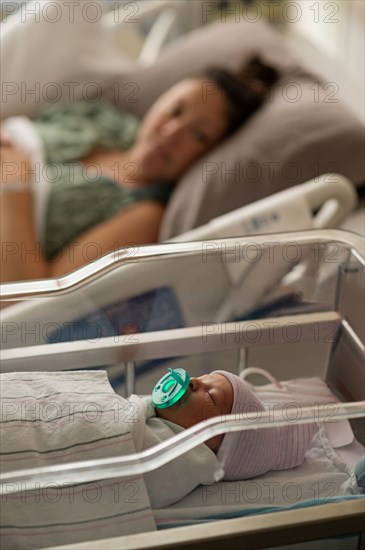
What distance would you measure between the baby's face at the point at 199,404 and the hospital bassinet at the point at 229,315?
3.1 inches

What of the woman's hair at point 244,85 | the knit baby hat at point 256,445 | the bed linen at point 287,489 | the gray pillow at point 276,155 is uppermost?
the woman's hair at point 244,85

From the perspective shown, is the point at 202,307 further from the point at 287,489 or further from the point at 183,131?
the point at 183,131

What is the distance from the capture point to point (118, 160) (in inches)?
74.9

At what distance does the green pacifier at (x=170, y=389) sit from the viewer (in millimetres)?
986

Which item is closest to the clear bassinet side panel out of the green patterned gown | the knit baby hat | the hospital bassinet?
the hospital bassinet

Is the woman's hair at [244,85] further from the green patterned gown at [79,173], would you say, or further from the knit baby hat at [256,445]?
the knit baby hat at [256,445]

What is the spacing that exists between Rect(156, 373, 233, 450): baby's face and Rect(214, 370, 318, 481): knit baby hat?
0.01 m

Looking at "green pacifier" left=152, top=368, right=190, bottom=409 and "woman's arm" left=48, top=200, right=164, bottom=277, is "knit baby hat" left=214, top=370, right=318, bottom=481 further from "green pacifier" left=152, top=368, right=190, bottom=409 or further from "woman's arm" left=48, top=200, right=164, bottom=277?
"woman's arm" left=48, top=200, right=164, bottom=277

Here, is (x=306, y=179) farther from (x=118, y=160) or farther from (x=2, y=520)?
(x=2, y=520)

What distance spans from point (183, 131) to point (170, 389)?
36.7 inches

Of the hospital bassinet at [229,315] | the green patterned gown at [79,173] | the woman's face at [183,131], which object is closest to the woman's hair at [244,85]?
the woman's face at [183,131]

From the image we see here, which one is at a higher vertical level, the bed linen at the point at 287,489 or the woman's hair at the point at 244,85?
the woman's hair at the point at 244,85

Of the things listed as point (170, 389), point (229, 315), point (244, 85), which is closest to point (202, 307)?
point (229, 315)

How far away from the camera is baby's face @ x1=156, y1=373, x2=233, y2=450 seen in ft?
3.23
